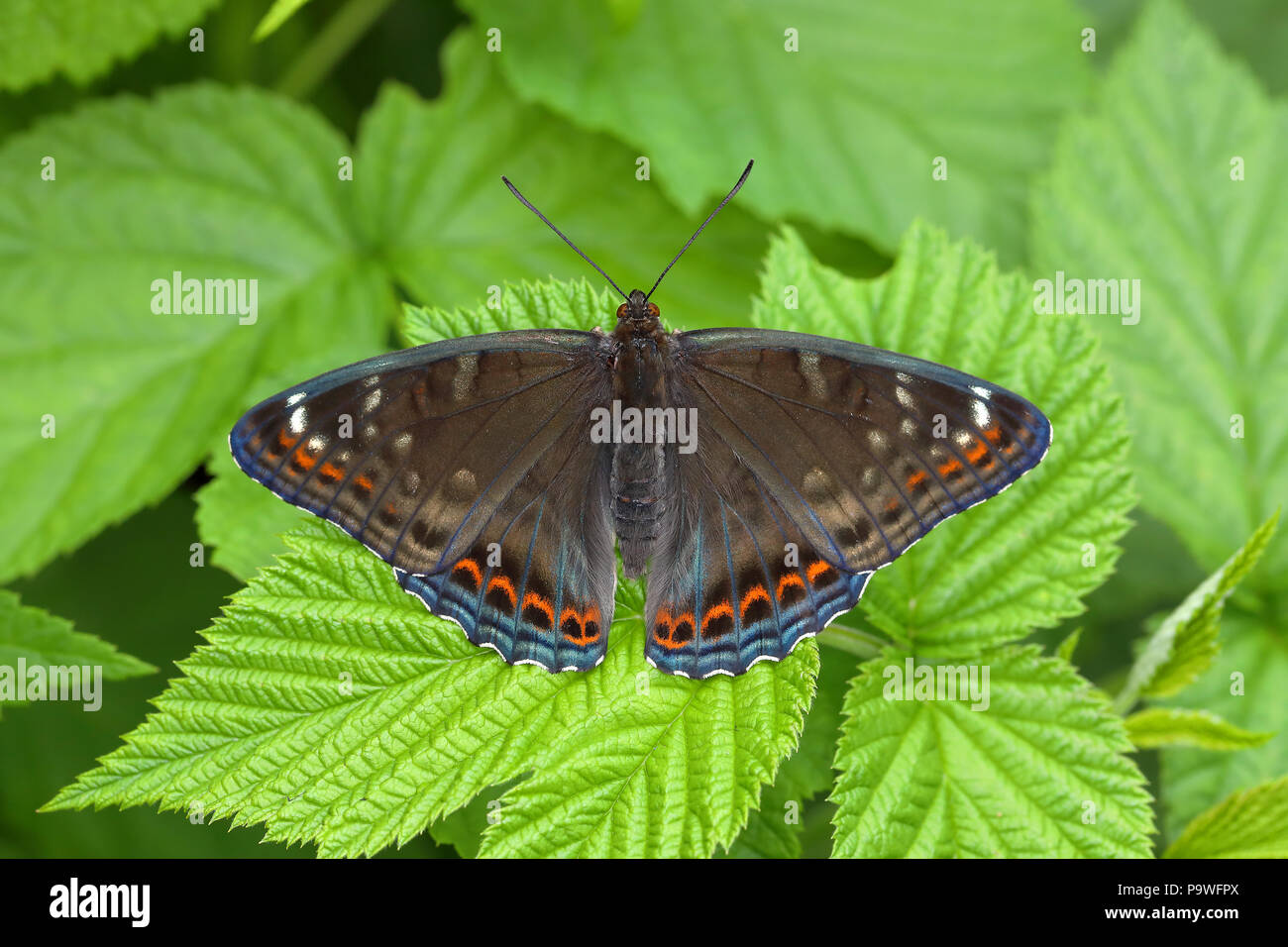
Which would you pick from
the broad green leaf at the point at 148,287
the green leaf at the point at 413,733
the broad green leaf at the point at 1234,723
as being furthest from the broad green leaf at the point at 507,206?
the broad green leaf at the point at 1234,723

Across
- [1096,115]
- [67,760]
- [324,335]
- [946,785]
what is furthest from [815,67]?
[67,760]

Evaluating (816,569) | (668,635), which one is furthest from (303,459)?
(816,569)

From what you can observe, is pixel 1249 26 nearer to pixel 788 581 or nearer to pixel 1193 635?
pixel 1193 635

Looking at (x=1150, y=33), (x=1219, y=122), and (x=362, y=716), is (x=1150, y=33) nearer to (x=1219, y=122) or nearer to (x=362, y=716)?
(x=1219, y=122)

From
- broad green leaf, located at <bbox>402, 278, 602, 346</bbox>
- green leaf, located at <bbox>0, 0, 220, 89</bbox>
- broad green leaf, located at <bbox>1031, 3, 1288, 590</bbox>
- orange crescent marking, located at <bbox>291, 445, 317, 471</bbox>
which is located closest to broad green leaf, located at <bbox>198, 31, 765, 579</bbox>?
green leaf, located at <bbox>0, 0, 220, 89</bbox>

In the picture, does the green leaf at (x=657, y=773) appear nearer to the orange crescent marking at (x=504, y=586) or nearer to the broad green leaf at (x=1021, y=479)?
the orange crescent marking at (x=504, y=586)

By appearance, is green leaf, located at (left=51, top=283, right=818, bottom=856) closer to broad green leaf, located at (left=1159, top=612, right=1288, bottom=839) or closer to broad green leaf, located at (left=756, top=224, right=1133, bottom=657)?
broad green leaf, located at (left=756, top=224, right=1133, bottom=657)
